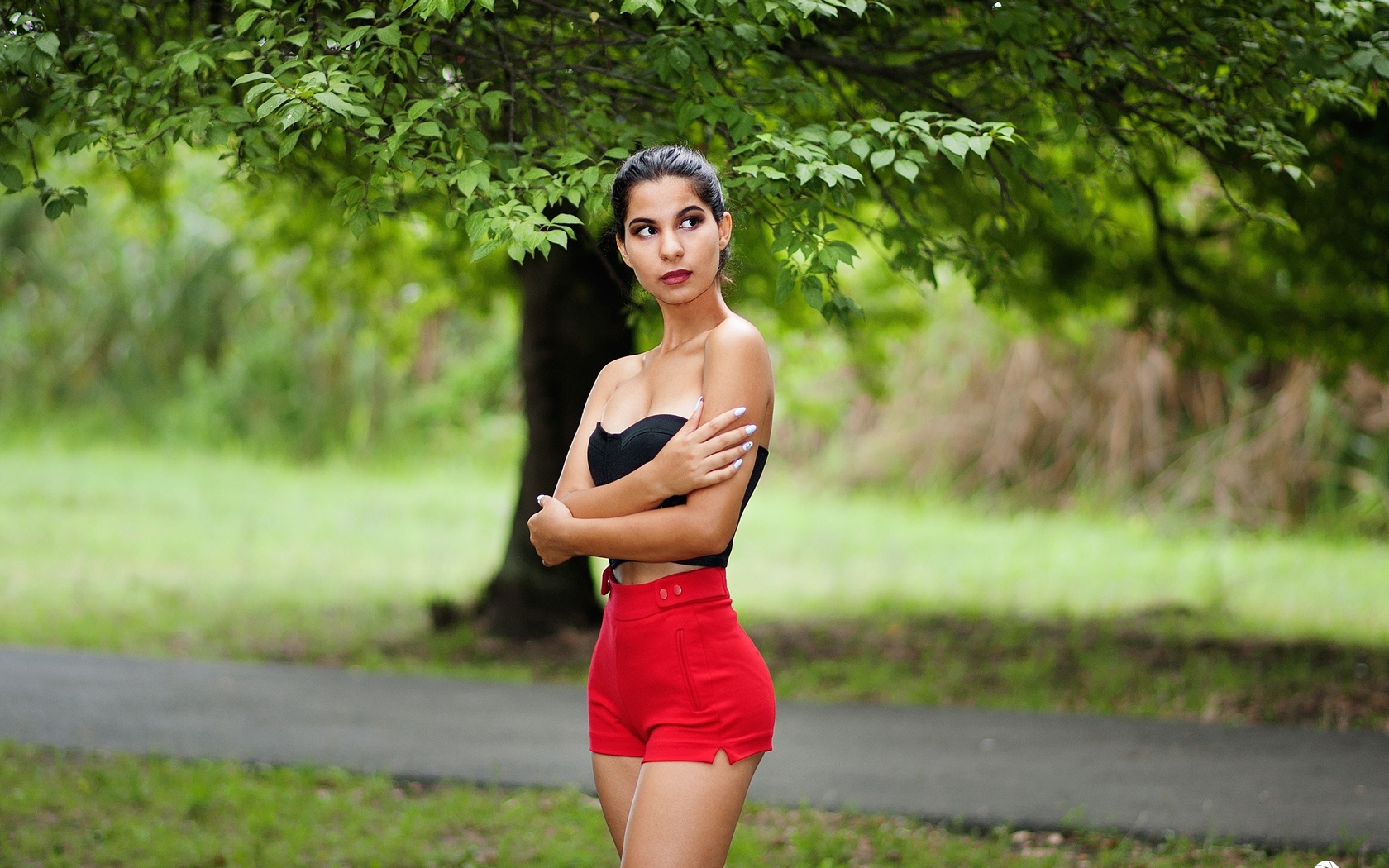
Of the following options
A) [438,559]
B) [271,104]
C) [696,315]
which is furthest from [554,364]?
[696,315]

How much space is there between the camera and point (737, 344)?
9.71 feet

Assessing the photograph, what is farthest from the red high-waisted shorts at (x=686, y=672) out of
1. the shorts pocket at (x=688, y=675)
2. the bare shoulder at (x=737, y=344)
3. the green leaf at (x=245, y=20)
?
the green leaf at (x=245, y=20)

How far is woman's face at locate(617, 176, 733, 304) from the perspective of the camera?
3.00m

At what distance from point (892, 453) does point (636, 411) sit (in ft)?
45.6

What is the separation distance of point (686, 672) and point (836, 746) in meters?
3.82

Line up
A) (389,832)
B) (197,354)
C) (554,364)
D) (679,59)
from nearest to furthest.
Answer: (679,59) < (389,832) < (554,364) < (197,354)

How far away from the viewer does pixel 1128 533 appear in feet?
45.4

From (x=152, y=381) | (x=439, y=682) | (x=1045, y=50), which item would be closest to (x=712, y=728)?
(x=1045, y=50)

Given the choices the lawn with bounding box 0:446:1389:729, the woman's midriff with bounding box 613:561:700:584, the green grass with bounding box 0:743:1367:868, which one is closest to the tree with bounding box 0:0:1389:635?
the woman's midriff with bounding box 613:561:700:584

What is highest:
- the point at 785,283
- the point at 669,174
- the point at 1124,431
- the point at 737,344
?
the point at 669,174

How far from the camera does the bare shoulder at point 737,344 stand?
9.69 ft

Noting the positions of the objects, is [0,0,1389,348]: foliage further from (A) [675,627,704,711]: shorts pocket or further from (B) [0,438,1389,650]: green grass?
(B) [0,438,1389,650]: green grass

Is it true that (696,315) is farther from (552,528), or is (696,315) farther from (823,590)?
(823,590)

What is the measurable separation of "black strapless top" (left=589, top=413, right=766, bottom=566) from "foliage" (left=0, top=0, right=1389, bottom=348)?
57 centimetres
